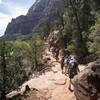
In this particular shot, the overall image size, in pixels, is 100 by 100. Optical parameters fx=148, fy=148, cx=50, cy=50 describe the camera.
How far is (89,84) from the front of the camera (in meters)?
8.49

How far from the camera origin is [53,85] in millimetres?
13117

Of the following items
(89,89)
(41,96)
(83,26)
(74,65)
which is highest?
(83,26)

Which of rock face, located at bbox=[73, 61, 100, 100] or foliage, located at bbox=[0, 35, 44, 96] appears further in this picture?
foliage, located at bbox=[0, 35, 44, 96]

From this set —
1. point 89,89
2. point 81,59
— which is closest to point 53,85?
point 89,89

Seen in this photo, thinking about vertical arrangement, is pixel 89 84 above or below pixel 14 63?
below

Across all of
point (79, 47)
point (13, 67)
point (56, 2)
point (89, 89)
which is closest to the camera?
point (89, 89)

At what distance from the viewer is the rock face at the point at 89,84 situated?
8.23m

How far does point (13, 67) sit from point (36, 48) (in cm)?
702

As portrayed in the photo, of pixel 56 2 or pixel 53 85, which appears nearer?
pixel 53 85

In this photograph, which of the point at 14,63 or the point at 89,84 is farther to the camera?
the point at 14,63

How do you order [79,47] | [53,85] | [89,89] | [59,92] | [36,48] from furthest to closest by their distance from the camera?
[36,48]
[79,47]
[53,85]
[59,92]
[89,89]

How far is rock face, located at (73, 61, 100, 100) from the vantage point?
8234 mm

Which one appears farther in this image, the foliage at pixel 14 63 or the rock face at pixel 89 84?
the foliage at pixel 14 63

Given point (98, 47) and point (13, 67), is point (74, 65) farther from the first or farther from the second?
point (13, 67)
